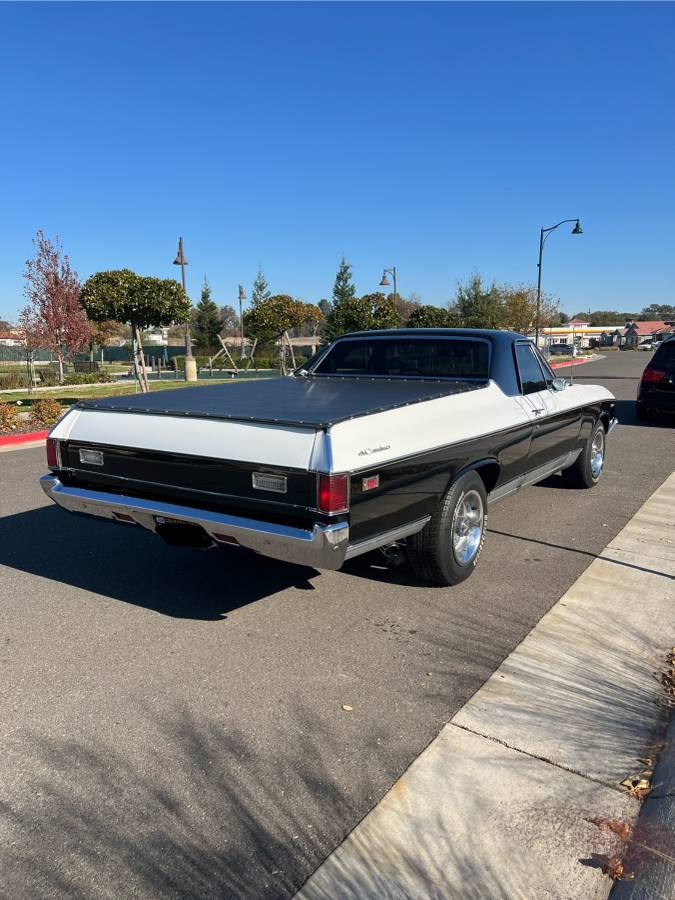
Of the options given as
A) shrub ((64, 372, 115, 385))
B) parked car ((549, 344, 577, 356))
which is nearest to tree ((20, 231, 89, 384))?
shrub ((64, 372, 115, 385))

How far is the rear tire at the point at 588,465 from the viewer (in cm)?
725

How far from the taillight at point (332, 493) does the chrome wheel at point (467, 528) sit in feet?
4.16

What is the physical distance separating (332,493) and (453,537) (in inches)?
54.2

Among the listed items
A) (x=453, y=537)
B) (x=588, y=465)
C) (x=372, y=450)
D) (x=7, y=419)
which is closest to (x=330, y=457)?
(x=372, y=450)

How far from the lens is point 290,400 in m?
4.57

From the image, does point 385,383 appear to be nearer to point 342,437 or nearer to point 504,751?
point 342,437

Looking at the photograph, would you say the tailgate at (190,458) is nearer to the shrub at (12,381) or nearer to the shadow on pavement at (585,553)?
the shadow on pavement at (585,553)

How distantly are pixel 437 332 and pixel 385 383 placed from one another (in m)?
0.73

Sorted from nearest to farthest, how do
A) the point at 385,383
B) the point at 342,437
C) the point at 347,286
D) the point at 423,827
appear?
1. the point at 423,827
2. the point at 342,437
3. the point at 385,383
4. the point at 347,286

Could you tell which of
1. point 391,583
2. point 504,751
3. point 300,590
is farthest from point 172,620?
point 504,751

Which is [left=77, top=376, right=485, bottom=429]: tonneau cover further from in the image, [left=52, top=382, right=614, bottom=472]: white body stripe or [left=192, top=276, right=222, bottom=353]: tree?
[left=192, top=276, right=222, bottom=353]: tree

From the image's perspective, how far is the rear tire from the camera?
7250 mm

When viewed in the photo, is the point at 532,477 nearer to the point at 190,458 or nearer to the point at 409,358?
the point at 409,358

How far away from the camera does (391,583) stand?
4.76 meters
